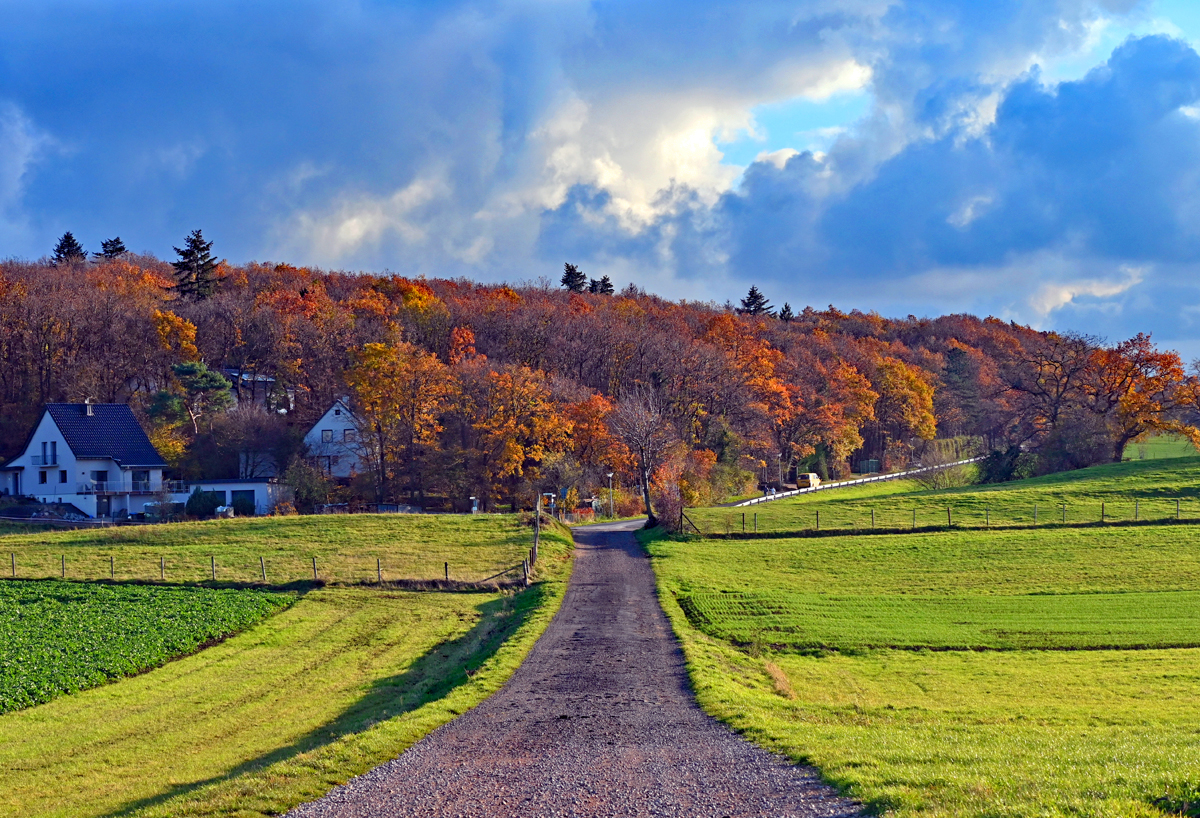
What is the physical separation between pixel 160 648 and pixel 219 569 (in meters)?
15.4

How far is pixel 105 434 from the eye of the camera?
69.0m

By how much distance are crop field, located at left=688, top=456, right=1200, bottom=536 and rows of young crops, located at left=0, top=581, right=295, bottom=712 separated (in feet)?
79.9

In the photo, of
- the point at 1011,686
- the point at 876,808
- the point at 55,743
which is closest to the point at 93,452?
the point at 55,743

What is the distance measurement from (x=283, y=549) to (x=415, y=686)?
87.8 feet

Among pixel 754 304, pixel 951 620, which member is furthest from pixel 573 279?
pixel 951 620

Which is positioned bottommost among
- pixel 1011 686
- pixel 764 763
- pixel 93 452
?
pixel 1011 686

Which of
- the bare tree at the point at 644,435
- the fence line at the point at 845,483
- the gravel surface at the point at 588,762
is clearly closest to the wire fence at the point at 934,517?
the bare tree at the point at 644,435

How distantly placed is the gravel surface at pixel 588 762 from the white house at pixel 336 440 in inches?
2176

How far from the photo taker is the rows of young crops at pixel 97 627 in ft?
73.5

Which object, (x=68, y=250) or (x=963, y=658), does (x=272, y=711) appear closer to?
(x=963, y=658)

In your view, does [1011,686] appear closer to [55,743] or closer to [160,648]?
[55,743]

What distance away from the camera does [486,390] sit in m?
68.9

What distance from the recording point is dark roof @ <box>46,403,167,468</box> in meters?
67.8

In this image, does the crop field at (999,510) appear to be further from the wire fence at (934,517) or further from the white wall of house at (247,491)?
the white wall of house at (247,491)
